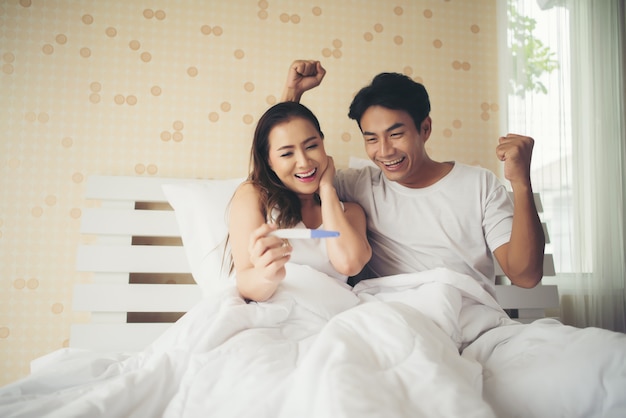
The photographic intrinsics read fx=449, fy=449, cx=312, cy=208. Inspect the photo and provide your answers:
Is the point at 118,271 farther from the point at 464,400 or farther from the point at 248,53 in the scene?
the point at 464,400

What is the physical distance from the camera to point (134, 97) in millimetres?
1843

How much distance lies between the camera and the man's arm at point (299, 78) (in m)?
1.48

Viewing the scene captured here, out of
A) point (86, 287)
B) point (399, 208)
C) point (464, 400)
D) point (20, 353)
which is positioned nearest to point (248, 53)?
point (399, 208)

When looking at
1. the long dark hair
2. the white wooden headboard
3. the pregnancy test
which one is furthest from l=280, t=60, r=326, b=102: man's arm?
the pregnancy test

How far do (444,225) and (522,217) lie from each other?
23 centimetres

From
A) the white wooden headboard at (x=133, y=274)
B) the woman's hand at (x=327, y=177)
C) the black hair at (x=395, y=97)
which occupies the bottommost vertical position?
the white wooden headboard at (x=133, y=274)

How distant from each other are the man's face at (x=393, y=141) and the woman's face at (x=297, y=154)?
0.58 ft

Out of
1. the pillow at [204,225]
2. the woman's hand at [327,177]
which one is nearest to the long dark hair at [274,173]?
the woman's hand at [327,177]

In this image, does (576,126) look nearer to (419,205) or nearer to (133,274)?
(419,205)

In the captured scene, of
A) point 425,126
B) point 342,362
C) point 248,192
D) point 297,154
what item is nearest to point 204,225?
point 248,192

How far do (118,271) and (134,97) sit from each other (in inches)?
28.5

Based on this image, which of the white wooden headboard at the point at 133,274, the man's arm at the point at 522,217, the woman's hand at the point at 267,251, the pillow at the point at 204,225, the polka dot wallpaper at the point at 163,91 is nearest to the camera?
the woman's hand at the point at 267,251

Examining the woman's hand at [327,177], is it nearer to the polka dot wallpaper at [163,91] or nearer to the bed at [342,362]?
the bed at [342,362]

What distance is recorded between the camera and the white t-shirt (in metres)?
1.34
